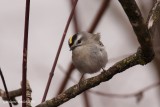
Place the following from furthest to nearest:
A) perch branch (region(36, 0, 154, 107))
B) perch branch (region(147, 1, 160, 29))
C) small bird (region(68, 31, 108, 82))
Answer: small bird (region(68, 31, 108, 82)), perch branch (region(147, 1, 160, 29)), perch branch (region(36, 0, 154, 107))

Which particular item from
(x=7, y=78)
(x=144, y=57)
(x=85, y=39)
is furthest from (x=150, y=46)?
(x=7, y=78)

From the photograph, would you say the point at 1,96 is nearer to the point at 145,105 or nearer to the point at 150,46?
the point at 150,46

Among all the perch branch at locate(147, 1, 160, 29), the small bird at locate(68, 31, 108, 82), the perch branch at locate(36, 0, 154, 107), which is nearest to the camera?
the perch branch at locate(36, 0, 154, 107)

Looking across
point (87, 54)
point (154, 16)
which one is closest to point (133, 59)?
point (154, 16)

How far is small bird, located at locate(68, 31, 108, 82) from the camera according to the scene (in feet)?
9.22

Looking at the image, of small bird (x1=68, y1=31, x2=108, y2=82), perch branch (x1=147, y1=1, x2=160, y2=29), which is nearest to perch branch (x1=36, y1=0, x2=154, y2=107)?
perch branch (x1=147, y1=1, x2=160, y2=29)

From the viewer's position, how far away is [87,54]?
9.52ft

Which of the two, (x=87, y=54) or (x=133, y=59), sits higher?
(x=133, y=59)

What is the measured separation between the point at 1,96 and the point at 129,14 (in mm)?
1179

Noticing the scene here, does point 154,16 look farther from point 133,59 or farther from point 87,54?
point 87,54

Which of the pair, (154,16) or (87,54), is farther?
(87,54)

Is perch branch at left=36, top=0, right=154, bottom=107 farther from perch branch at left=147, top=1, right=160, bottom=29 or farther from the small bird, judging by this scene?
the small bird

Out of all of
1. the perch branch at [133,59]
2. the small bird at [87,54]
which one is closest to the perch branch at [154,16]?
the perch branch at [133,59]

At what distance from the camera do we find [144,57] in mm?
1826
